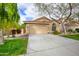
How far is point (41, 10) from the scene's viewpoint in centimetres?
174

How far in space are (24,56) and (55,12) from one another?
51cm

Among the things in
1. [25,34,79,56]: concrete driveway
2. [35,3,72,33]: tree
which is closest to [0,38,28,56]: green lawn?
[25,34,79,56]: concrete driveway

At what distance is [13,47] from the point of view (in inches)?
67.1

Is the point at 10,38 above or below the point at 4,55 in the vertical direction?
above

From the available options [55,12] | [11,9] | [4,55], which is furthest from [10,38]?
[55,12]

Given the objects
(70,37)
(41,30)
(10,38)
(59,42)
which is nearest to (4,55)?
(10,38)

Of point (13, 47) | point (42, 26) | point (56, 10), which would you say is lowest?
point (13, 47)

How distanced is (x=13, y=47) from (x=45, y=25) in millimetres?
370

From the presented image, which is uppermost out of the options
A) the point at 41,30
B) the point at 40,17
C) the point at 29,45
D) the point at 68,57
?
the point at 40,17

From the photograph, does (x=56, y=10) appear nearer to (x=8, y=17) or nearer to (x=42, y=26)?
(x=42, y=26)

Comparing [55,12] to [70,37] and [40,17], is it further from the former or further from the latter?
[70,37]

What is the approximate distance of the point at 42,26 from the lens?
175 cm

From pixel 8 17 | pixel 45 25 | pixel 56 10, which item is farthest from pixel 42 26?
pixel 8 17

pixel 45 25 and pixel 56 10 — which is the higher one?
pixel 56 10
